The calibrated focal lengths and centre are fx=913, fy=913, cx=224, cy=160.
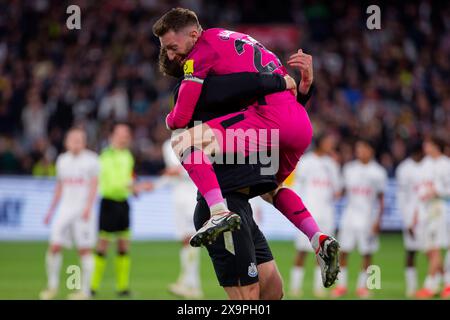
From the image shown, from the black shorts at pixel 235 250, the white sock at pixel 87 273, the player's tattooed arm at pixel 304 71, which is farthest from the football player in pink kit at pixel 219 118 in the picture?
the white sock at pixel 87 273

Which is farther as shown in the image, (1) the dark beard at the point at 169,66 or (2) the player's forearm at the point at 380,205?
(2) the player's forearm at the point at 380,205

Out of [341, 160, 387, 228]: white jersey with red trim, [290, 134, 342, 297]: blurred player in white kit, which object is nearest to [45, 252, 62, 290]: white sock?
[290, 134, 342, 297]: blurred player in white kit

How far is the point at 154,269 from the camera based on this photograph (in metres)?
14.5

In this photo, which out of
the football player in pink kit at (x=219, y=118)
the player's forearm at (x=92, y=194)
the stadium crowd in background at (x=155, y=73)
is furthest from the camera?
the stadium crowd in background at (x=155, y=73)

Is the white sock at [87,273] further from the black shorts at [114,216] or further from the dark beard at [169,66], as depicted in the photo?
the dark beard at [169,66]

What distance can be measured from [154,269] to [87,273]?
10.7 ft

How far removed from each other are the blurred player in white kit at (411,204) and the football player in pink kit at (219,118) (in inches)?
253

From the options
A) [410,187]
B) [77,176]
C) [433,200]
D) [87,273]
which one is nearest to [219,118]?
[87,273]

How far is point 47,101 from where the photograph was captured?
2042 centimetres

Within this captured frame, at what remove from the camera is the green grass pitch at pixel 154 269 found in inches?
462

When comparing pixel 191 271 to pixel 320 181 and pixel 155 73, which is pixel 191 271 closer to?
pixel 320 181

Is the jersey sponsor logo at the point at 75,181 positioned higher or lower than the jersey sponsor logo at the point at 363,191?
higher

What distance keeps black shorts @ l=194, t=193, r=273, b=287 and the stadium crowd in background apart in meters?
12.3

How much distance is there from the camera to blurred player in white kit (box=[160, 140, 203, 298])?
1165cm
